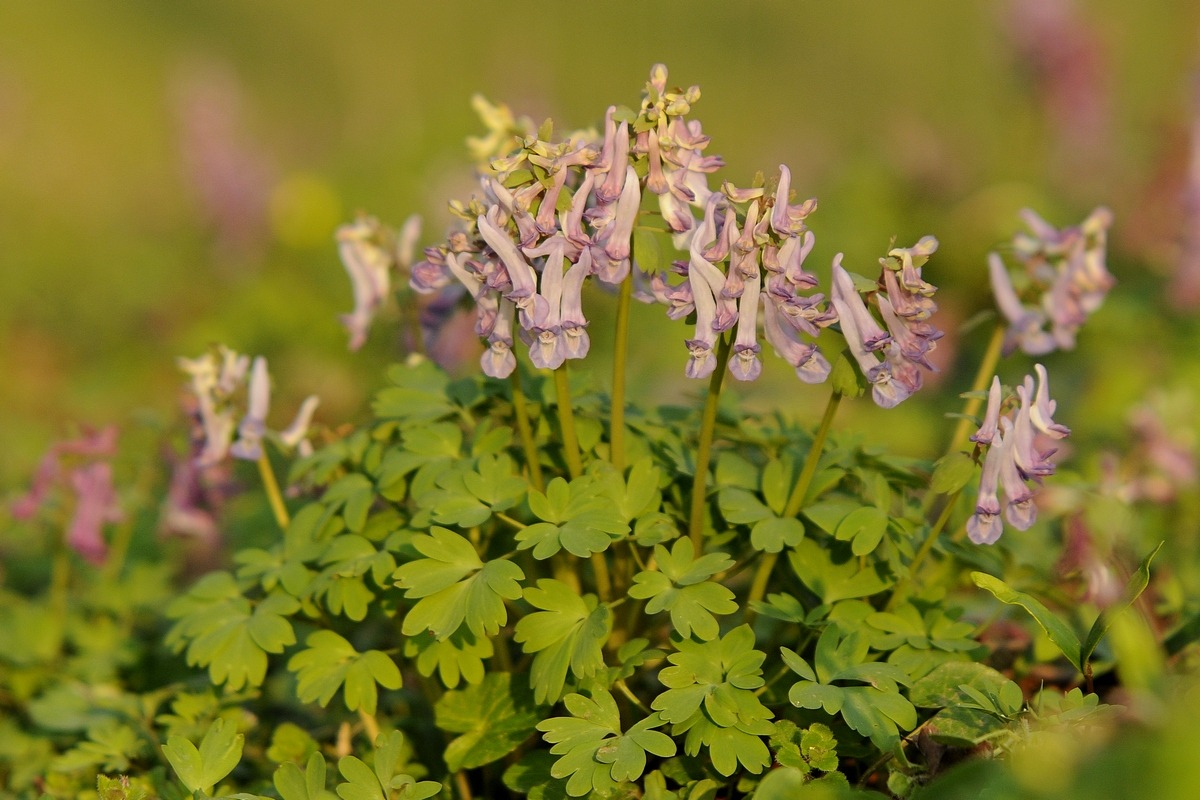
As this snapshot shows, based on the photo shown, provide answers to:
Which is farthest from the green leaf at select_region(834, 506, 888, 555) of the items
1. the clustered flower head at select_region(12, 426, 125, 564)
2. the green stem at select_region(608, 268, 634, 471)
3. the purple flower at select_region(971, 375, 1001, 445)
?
the clustered flower head at select_region(12, 426, 125, 564)

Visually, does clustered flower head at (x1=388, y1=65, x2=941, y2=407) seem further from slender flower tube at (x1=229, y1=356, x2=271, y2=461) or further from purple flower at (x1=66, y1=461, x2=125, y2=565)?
purple flower at (x1=66, y1=461, x2=125, y2=565)

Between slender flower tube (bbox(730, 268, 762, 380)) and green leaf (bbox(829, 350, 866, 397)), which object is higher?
slender flower tube (bbox(730, 268, 762, 380))

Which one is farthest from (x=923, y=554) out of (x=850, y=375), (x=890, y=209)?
(x=890, y=209)

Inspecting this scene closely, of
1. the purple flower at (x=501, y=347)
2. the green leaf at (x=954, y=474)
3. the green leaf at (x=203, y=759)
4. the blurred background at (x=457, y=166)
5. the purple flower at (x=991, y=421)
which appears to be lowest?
the green leaf at (x=203, y=759)

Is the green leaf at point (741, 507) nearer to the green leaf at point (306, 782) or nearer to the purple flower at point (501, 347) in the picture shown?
the purple flower at point (501, 347)

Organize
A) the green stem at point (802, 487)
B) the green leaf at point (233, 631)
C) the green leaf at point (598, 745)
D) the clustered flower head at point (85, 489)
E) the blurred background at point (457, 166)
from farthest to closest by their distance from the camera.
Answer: the blurred background at point (457, 166), the clustered flower head at point (85, 489), the green leaf at point (233, 631), the green stem at point (802, 487), the green leaf at point (598, 745)

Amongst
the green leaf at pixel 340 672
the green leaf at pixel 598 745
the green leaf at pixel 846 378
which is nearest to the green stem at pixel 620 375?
the green leaf at pixel 846 378
